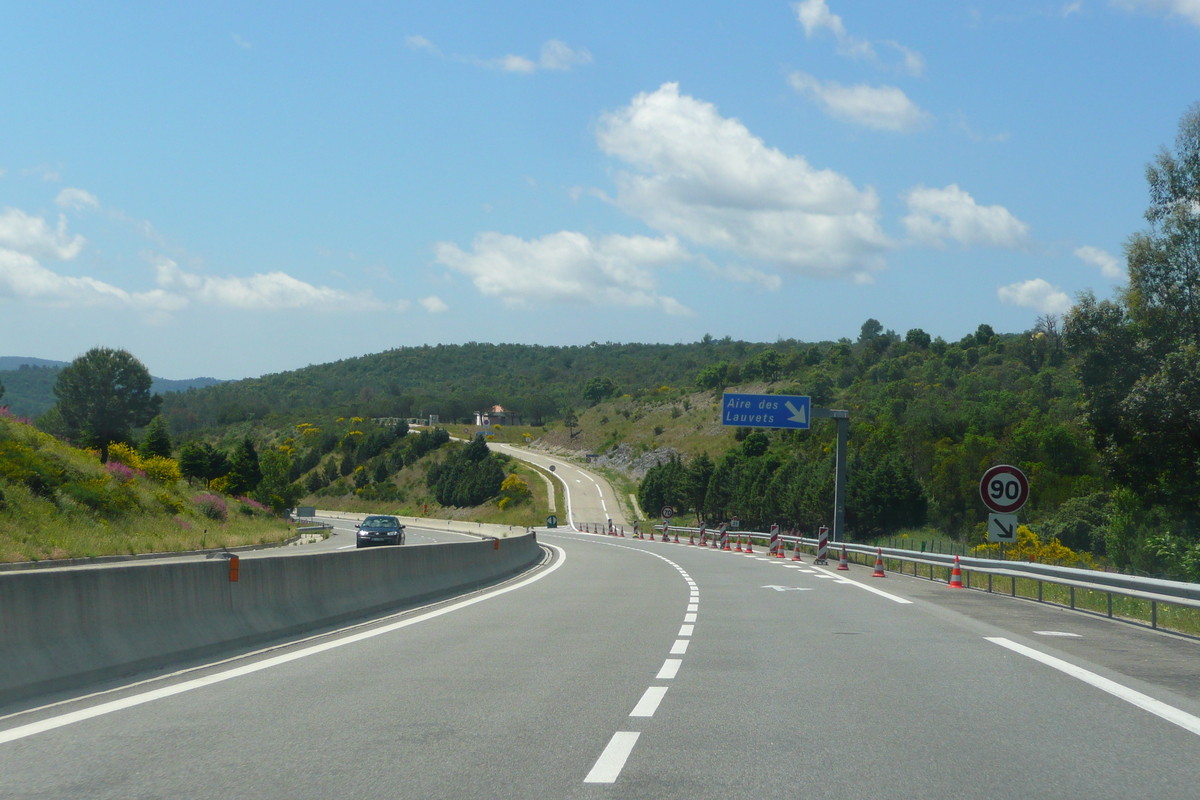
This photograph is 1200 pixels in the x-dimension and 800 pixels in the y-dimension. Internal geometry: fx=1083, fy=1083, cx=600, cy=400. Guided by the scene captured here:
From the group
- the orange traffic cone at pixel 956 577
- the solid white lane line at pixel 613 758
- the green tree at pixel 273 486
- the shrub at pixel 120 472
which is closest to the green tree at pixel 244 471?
the green tree at pixel 273 486

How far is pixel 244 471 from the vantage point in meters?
102

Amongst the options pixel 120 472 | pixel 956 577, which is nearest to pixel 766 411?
pixel 956 577

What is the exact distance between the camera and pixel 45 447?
171 ft

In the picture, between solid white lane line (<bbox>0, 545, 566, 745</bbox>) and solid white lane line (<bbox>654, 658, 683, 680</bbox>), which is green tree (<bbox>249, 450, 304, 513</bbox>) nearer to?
solid white lane line (<bbox>0, 545, 566, 745</bbox>)

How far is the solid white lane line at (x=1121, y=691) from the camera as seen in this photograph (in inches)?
286

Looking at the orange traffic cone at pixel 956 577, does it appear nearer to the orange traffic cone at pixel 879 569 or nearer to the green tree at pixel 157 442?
the orange traffic cone at pixel 879 569

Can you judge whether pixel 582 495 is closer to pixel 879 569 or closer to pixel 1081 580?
pixel 879 569

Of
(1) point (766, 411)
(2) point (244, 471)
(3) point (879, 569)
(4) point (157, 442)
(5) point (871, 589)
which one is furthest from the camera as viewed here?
(2) point (244, 471)

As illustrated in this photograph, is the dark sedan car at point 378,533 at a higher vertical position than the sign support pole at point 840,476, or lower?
lower

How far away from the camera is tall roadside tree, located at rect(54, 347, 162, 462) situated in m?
108

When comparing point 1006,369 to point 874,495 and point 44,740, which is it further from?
point 44,740

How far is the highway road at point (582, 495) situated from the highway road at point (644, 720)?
87.8 meters

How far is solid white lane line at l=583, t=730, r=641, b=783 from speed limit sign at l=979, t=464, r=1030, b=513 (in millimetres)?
13604

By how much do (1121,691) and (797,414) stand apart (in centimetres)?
3632
